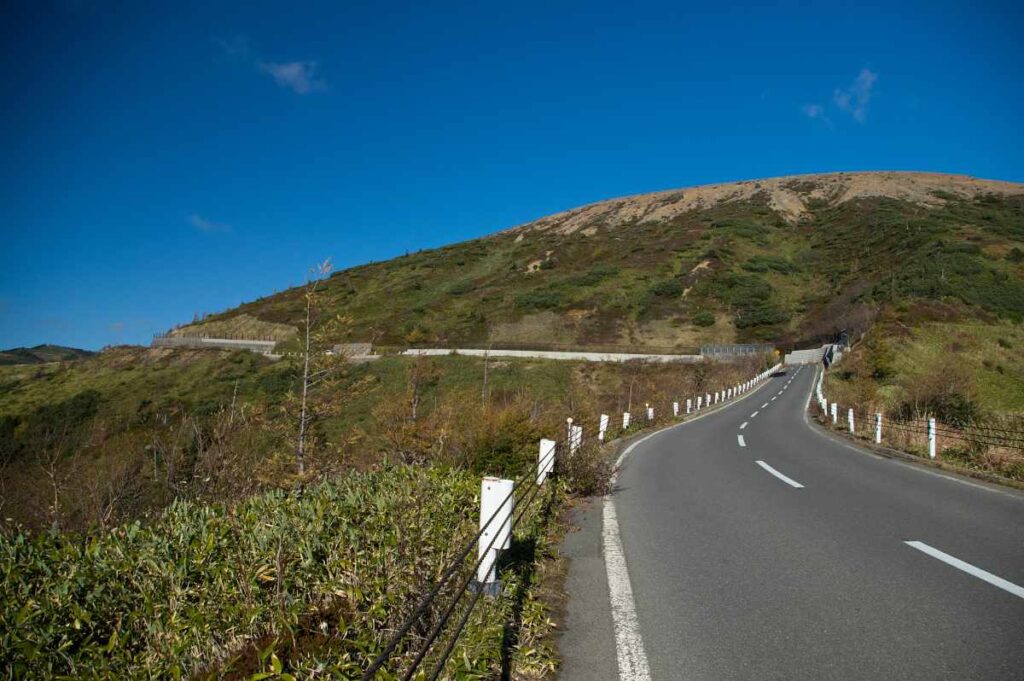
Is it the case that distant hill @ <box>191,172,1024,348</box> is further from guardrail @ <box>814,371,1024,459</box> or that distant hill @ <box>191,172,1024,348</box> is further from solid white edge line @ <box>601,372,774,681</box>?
solid white edge line @ <box>601,372,774,681</box>

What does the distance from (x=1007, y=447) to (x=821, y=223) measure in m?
91.1

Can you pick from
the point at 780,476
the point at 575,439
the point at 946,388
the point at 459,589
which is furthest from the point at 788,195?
the point at 459,589

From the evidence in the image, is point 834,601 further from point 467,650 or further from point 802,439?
point 802,439

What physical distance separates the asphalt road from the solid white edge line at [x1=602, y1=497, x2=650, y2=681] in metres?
0.01

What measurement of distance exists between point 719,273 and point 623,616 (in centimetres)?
6992

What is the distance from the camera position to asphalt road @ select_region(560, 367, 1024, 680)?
3.06m

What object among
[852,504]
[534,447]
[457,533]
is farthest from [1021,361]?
[457,533]

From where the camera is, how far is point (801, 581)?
4.25m

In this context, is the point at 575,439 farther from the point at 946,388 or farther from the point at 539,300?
the point at 539,300

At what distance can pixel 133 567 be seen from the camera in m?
3.20

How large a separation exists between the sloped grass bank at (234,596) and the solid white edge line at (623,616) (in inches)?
26.5

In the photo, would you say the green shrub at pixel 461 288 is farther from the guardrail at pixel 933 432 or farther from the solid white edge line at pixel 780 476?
the solid white edge line at pixel 780 476

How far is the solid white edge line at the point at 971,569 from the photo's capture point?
3896 millimetres

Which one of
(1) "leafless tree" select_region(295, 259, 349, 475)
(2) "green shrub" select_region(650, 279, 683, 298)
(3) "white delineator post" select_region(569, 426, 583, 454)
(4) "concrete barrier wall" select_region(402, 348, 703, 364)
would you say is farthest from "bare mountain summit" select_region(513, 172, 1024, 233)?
(3) "white delineator post" select_region(569, 426, 583, 454)
